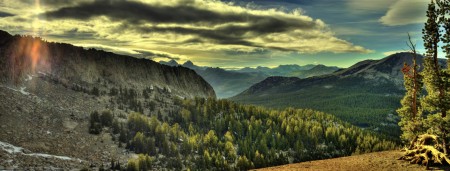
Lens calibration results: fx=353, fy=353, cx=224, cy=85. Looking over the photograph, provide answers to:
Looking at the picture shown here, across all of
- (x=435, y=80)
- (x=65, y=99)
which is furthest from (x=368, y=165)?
(x=65, y=99)

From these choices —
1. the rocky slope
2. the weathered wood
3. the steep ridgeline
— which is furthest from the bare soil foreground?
the steep ridgeline

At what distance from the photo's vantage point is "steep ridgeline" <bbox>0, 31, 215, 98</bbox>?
98125mm

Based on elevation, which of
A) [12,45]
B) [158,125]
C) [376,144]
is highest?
[12,45]

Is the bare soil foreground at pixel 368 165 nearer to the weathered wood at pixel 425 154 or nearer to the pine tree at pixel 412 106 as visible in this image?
the weathered wood at pixel 425 154

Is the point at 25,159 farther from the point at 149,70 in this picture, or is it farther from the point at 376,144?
the point at 376,144

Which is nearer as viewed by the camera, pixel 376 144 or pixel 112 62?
pixel 112 62

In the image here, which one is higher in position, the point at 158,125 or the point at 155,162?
the point at 158,125

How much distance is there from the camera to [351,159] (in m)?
40.9

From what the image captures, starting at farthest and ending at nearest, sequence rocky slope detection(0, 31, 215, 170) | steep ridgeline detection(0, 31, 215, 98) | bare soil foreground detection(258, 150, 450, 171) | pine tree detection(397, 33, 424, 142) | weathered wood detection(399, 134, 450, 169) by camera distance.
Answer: steep ridgeline detection(0, 31, 215, 98) → rocky slope detection(0, 31, 215, 170) → pine tree detection(397, 33, 424, 142) → bare soil foreground detection(258, 150, 450, 171) → weathered wood detection(399, 134, 450, 169)

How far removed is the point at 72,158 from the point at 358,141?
378 ft

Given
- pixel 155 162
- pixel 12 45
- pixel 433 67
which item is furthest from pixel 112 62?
pixel 433 67

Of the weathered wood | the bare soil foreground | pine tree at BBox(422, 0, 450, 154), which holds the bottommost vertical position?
the bare soil foreground

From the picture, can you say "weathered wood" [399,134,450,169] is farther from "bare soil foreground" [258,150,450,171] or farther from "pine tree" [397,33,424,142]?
"pine tree" [397,33,424,142]

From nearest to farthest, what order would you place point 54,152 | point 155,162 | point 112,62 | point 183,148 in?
point 54,152 < point 155,162 < point 183,148 < point 112,62
